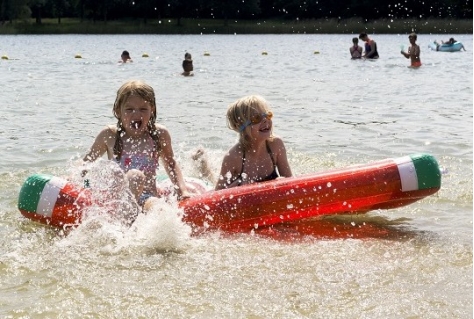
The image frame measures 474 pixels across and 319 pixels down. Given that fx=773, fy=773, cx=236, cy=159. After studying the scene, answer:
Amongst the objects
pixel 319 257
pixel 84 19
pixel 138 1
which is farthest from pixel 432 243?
pixel 84 19

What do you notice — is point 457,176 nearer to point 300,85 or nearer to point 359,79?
point 300,85

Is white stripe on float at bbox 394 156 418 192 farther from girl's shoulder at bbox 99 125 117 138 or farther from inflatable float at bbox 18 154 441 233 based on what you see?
girl's shoulder at bbox 99 125 117 138

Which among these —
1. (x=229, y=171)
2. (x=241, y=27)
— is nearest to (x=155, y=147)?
(x=229, y=171)

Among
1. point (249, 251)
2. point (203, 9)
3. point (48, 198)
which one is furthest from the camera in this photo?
point (203, 9)

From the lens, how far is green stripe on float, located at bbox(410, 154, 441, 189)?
5273 millimetres

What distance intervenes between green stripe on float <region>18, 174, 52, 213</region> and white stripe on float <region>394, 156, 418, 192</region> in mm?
2386

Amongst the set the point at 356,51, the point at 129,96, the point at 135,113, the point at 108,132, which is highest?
the point at 129,96

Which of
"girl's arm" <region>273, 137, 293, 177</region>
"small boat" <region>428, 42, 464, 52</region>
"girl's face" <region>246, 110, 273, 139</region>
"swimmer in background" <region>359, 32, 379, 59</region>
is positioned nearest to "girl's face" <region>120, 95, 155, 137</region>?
"girl's face" <region>246, 110, 273, 139</region>

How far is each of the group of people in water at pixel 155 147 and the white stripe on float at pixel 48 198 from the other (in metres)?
0.22

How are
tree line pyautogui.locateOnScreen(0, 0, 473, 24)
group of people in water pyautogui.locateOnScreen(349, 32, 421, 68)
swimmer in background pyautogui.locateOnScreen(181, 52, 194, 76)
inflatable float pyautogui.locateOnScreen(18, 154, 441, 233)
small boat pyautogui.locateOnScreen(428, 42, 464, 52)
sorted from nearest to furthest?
inflatable float pyautogui.locateOnScreen(18, 154, 441, 233), swimmer in background pyautogui.locateOnScreen(181, 52, 194, 76), group of people in water pyautogui.locateOnScreen(349, 32, 421, 68), small boat pyautogui.locateOnScreen(428, 42, 464, 52), tree line pyautogui.locateOnScreen(0, 0, 473, 24)

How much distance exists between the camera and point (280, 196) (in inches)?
202

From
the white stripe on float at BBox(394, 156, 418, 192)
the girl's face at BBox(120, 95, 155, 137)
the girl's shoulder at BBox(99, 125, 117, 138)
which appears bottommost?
the white stripe on float at BBox(394, 156, 418, 192)

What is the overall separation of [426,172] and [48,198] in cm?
255

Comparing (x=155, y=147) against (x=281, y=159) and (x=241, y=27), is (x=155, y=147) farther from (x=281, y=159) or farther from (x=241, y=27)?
(x=241, y=27)
